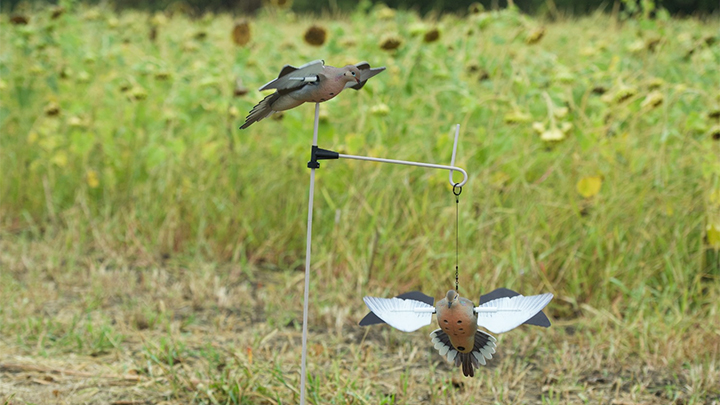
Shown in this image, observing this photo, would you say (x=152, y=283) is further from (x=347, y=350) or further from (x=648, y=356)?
(x=648, y=356)

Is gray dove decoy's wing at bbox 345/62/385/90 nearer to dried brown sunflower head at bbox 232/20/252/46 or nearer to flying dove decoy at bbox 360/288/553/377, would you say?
flying dove decoy at bbox 360/288/553/377

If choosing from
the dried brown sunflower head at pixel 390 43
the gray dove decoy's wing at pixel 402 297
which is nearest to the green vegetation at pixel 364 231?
the dried brown sunflower head at pixel 390 43

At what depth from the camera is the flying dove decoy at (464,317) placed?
1.12 m

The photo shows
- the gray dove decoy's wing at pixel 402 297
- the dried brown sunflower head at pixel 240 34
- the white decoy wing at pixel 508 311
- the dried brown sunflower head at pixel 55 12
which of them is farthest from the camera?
the dried brown sunflower head at pixel 55 12

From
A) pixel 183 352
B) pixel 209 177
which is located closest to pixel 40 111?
pixel 209 177

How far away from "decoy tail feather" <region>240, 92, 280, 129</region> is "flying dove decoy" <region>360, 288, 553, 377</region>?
1.19 feet

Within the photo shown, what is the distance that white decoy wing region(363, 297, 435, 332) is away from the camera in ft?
3.80

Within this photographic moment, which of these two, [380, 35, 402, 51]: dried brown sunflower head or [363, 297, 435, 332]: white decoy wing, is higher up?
[380, 35, 402, 51]: dried brown sunflower head

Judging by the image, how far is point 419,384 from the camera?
182 centimetres

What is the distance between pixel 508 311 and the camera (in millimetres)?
1141

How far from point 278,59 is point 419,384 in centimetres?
183

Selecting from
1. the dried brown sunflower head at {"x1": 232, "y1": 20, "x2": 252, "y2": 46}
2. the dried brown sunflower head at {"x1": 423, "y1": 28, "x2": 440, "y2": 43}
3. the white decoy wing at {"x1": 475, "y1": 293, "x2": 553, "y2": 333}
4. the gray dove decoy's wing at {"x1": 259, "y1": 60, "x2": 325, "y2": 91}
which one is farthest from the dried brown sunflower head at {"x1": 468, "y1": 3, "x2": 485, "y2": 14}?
the white decoy wing at {"x1": 475, "y1": 293, "x2": 553, "y2": 333}

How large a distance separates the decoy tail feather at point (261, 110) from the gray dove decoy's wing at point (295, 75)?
3cm

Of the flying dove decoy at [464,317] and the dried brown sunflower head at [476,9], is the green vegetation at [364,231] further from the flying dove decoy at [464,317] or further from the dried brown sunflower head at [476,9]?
the flying dove decoy at [464,317]
